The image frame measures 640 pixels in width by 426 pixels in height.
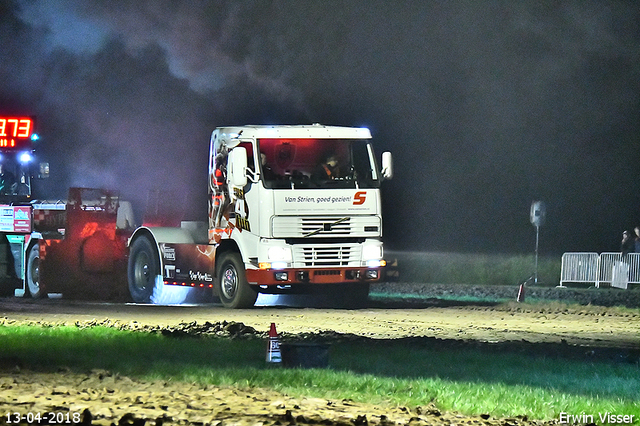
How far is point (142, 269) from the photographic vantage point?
25.2 meters

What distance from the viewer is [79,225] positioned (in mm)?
25938

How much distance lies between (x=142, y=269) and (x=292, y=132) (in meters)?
5.27

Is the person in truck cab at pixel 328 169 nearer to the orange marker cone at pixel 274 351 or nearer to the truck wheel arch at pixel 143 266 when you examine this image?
the truck wheel arch at pixel 143 266

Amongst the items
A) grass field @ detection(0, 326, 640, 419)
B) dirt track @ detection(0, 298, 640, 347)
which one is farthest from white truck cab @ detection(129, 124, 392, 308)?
grass field @ detection(0, 326, 640, 419)

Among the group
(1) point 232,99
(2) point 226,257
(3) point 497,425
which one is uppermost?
(1) point 232,99

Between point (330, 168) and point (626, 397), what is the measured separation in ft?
38.7

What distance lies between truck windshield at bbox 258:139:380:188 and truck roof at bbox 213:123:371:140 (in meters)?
0.09

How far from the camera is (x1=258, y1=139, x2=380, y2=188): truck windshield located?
71.3 ft

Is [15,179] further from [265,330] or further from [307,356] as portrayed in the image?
[307,356]

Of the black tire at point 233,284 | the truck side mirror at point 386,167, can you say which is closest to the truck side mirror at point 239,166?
the black tire at point 233,284

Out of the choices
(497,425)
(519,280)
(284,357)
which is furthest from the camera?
(519,280)

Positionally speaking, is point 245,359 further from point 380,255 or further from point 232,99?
point 232,99

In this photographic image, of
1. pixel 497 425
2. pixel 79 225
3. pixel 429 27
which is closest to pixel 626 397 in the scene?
pixel 497 425

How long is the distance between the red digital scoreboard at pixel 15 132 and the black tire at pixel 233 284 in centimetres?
731
